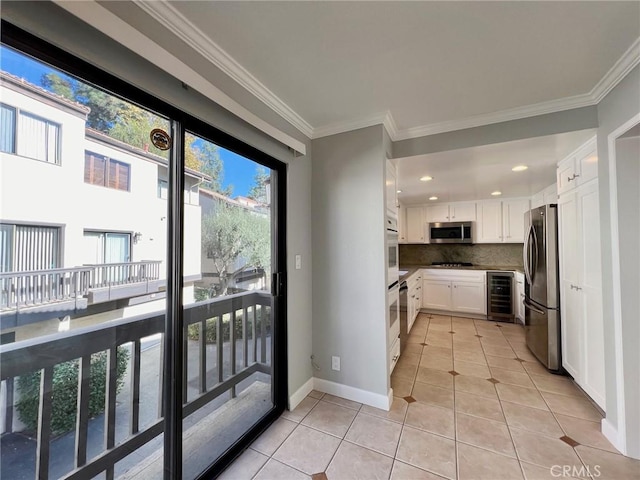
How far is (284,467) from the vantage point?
1.52 m

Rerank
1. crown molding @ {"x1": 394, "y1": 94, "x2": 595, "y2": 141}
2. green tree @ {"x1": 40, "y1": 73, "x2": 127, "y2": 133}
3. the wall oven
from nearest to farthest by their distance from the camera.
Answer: green tree @ {"x1": 40, "y1": 73, "x2": 127, "y2": 133} → crown molding @ {"x1": 394, "y1": 94, "x2": 595, "y2": 141} → the wall oven

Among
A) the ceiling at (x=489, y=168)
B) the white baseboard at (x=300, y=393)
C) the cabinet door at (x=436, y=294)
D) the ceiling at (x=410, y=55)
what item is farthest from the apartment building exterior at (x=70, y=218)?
the cabinet door at (x=436, y=294)

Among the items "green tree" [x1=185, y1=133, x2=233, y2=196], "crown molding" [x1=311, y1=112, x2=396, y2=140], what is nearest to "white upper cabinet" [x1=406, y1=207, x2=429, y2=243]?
"crown molding" [x1=311, y1=112, x2=396, y2=140]

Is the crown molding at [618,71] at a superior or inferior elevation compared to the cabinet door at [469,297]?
superior

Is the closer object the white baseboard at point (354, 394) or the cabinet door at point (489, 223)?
the white baseboard at point (354, 394)

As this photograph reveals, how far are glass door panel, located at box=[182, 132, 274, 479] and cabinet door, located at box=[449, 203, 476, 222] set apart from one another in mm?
4173

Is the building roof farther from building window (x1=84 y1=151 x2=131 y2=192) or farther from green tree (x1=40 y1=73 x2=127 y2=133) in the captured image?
building window (x1=84 y1=151 x2=131 y2=192)

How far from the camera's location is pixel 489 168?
2875 mm

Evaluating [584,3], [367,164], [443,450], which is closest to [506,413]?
[443,450]

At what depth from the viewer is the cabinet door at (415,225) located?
204 inches

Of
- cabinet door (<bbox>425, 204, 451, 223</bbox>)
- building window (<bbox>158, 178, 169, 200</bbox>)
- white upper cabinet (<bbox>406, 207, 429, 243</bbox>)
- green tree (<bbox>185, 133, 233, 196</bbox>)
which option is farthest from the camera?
white upper cabinet (<bbox>406, 207, 429, 243</bbox>)

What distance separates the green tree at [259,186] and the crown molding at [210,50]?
0.47 m

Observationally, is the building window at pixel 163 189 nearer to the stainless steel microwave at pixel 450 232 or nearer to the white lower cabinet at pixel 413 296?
the white lower cabinet at pixel 413 296

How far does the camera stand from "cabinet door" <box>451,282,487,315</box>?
14.3 ft
